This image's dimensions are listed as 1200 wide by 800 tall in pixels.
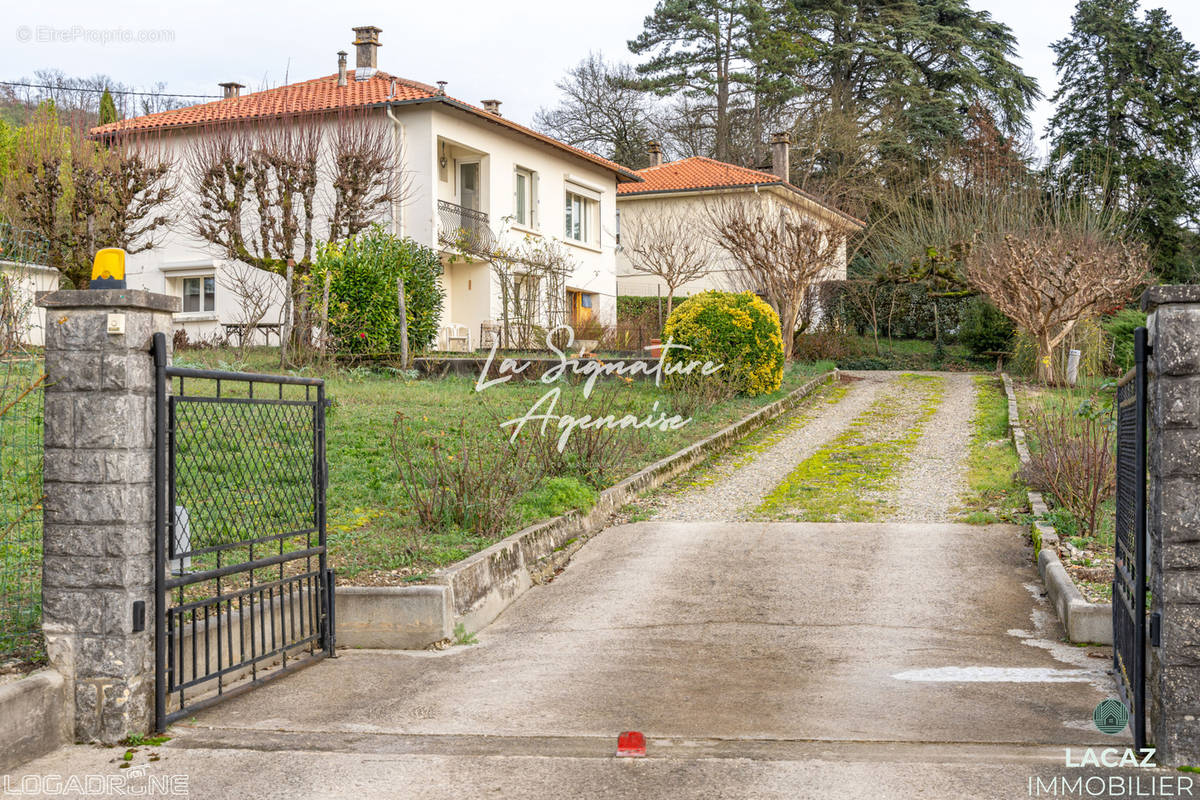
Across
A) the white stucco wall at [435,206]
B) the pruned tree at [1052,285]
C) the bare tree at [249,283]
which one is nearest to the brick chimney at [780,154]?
the white stucco wall at [435,206]

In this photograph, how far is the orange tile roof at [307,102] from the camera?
77.7ft

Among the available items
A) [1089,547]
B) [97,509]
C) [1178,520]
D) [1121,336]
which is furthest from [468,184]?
[1178,520]

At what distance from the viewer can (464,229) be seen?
25.0m

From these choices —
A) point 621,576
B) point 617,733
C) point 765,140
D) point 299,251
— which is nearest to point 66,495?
point 617,733

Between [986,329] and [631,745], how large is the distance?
23.9 m

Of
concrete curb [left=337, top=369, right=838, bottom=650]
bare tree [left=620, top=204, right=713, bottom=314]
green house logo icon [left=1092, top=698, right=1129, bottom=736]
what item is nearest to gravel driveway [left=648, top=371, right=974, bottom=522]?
concrete curb [left=337, top=369, right=838, bottom=650]

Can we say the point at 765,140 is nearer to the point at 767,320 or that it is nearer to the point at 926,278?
the point at 926,278

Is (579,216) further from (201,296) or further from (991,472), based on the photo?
(991,472)

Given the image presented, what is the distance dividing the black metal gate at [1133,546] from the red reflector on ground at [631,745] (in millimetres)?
2142

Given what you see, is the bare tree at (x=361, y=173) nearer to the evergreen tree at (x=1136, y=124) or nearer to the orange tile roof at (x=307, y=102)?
the orange tile roof at (x=307, y=102)

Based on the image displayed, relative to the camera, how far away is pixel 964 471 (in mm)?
12625

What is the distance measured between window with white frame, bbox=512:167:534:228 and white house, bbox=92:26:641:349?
3 centimetres

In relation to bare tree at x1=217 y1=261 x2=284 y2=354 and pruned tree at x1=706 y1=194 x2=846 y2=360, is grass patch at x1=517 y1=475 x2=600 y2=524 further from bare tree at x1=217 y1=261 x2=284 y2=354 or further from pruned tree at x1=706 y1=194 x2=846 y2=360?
bare tree at x1=217 y1=261 x2=284 y2=354

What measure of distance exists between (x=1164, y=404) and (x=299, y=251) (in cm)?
2145
